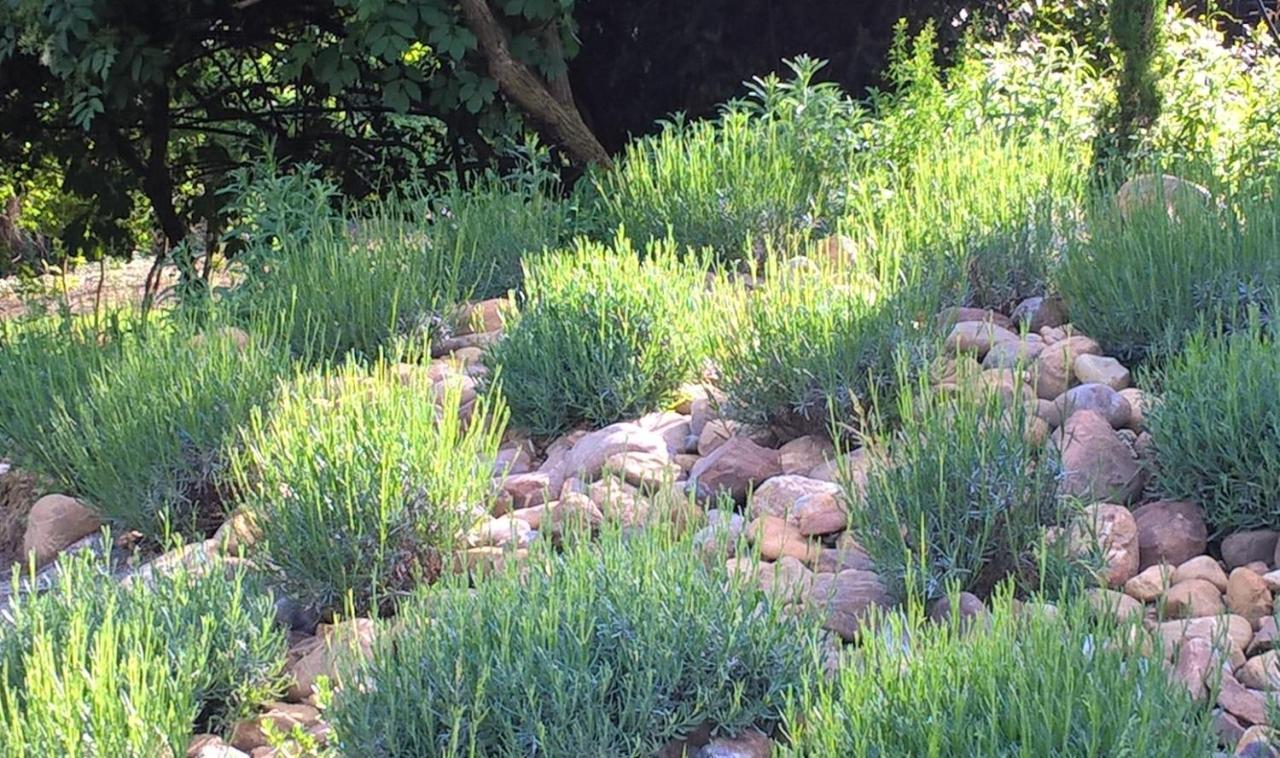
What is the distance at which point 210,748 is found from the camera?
103 inches

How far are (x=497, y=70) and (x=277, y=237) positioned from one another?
134 cm

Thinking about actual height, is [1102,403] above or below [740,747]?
above

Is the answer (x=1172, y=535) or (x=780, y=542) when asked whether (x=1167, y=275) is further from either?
(x=780, y=542)

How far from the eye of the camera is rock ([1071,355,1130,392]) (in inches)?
142

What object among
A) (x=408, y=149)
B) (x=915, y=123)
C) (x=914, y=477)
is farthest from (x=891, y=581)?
(x=408, y=149)

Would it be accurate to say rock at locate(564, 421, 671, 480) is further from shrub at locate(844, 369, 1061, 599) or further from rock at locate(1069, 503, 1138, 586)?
rock at locate(1069, 503, 1138, 586)

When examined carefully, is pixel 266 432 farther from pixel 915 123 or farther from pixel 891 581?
pixel 915 123

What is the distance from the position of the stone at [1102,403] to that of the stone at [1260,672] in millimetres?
946

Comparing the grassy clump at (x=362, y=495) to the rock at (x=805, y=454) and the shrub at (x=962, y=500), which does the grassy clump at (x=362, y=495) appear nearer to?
the rock at (x=805, y=454)

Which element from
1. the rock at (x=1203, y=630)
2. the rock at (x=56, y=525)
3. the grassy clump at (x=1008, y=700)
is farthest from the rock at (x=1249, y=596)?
the rock at (x=56, y=525)

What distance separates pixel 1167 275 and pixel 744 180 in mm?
1761

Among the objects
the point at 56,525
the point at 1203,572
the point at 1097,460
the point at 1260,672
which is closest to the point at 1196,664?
the point at 1260,672

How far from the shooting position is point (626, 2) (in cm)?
736

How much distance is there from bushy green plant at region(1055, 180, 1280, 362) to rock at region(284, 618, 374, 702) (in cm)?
198
